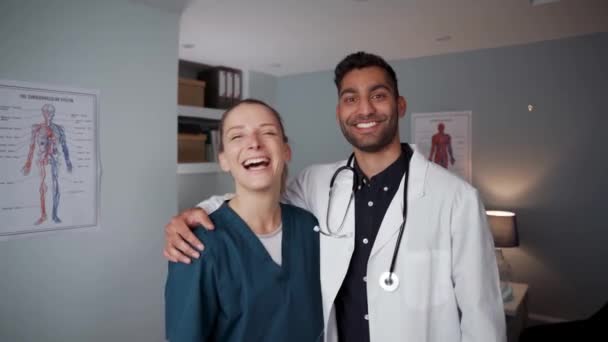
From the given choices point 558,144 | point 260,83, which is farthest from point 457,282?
point 260,83

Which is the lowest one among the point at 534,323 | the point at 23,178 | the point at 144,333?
the point at 534,323

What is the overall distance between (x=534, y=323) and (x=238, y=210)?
2.78 meters

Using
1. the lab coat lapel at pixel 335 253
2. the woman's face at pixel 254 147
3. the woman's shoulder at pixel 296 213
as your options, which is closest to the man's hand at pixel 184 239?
the woman's face at pixel 254 147

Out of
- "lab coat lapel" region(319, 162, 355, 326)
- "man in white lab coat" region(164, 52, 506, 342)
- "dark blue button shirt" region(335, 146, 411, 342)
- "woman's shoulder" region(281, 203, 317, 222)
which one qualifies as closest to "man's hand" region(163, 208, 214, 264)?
"man in white lab coat" region(164, 52, 506, 342)

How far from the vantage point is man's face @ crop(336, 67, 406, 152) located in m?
1.27

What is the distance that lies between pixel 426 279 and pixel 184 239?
0.70 metres

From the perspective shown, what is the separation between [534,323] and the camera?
2879mm

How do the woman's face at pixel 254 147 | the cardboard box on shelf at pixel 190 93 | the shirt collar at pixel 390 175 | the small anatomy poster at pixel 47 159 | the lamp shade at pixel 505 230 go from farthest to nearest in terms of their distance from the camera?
1. the cardboard box on shelf at pixel 190 93
2. the lamp shade at pixel 505 230
3. the small anatomy poster at pixel 47 159
4. the shirt collar at pixel 390 175
5. the woman's face at pixel 254 147

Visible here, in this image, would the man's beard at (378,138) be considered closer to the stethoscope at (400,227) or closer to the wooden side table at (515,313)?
the stethoscope at (400,227)

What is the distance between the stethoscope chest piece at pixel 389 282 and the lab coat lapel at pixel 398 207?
0.08 meters

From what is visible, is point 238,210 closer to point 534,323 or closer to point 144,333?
point 144,333

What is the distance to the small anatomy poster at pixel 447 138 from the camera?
3.00 metres

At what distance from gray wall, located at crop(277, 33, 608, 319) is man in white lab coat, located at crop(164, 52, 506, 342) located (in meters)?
1.93

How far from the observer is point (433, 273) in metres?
1.17
